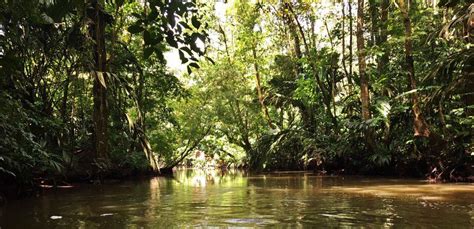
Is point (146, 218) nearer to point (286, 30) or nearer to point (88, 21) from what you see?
point (88, 21)

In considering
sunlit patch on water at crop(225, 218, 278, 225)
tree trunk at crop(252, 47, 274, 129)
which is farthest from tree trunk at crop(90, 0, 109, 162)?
tree trunk at crop(252, 47, 274, 129)

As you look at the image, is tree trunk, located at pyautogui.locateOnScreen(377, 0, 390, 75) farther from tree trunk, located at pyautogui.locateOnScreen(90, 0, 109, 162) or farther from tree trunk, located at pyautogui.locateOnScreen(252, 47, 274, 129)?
tree trunk, located at pyautogui.locateOnScreen(90, 0, 109, 162)

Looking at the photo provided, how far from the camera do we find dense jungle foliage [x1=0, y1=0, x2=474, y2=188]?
7812 millimetres

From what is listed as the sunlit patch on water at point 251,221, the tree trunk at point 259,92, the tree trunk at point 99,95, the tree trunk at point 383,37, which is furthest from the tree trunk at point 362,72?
the sunlit patch on water at point 251,221

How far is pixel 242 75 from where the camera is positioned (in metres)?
23.4

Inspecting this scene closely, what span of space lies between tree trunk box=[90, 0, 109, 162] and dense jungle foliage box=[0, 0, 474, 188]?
0.04 m

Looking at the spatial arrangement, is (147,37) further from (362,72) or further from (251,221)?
(362,72)

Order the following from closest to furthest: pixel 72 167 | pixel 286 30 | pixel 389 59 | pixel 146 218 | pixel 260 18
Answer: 1. pixel 146 218
2. pixel 72 167
3. pixel 389 59
4. pixel 286 30
5. pixel 260 18

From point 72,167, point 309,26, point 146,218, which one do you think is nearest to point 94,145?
point 72,167

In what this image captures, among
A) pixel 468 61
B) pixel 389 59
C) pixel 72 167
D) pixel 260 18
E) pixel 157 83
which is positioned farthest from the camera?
pixel 260 18

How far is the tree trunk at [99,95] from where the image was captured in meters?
11.8

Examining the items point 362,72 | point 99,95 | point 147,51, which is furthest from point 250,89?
point 147,51

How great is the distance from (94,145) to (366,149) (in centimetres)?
790

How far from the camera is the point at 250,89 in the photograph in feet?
78.0
